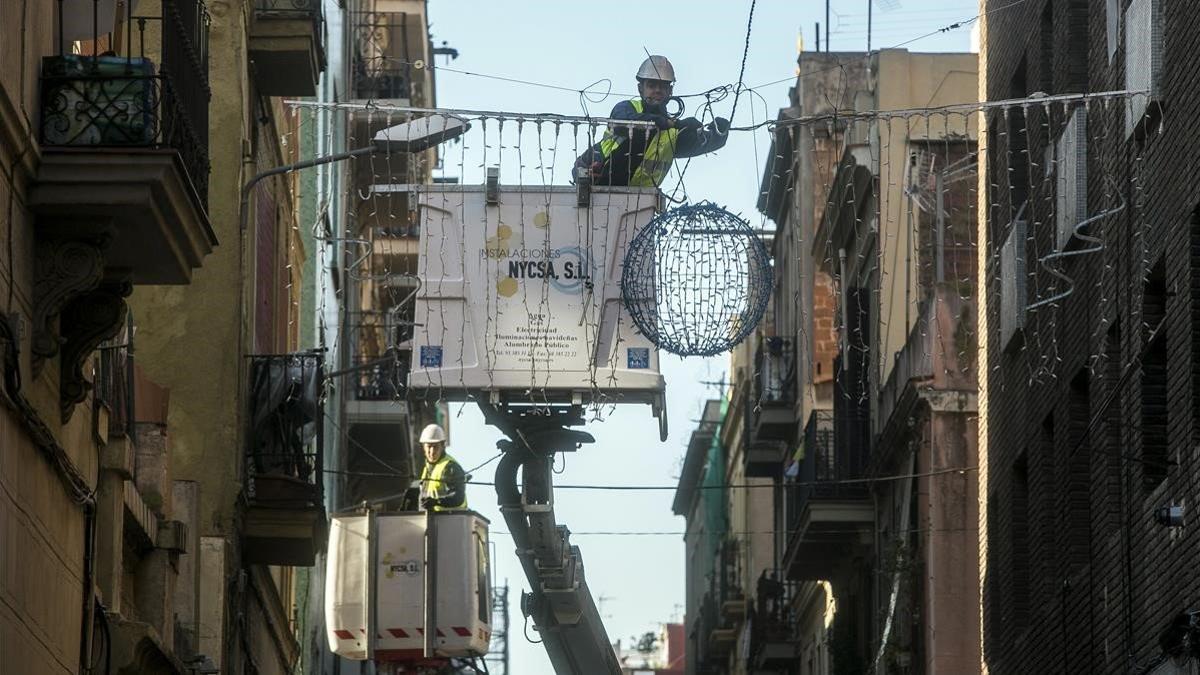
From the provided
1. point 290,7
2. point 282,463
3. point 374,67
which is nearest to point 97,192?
point 282,463

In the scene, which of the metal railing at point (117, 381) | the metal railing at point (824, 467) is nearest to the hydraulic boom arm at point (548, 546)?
the metal railing at point (117, 381)

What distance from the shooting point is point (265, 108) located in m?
23.8

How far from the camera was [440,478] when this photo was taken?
A: 79.1 ft

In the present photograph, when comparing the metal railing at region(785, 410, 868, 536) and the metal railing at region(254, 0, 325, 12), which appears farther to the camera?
the metal railing at region(785, 410, 868, 536)

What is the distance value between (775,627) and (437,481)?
60.2 feet

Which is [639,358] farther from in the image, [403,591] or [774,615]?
[774,615]

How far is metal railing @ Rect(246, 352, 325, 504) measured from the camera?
22.5 metres

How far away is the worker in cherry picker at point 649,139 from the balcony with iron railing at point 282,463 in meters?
4.40

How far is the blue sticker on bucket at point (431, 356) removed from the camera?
19.2 metres

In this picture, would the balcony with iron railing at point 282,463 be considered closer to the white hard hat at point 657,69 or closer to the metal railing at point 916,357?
the white hard hat at point 657,69

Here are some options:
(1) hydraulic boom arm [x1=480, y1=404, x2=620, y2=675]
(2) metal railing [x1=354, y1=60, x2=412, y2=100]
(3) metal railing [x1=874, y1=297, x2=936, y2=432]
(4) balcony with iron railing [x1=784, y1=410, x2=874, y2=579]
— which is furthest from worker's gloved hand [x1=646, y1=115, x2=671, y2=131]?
(2) metal railing [x1=354, y1=60, x2=412, y2=100]

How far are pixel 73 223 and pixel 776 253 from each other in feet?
109

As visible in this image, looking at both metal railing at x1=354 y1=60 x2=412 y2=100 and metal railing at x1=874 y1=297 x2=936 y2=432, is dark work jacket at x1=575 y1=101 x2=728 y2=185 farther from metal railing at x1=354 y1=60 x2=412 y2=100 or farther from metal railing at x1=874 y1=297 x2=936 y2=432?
metal railing at x1=354 y1=60 x2=412 y2=100

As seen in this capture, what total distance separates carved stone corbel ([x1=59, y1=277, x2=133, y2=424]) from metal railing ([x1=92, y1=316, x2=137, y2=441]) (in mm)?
2032
